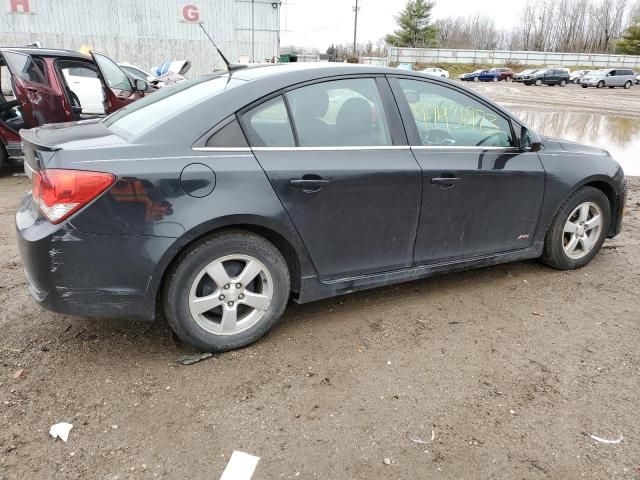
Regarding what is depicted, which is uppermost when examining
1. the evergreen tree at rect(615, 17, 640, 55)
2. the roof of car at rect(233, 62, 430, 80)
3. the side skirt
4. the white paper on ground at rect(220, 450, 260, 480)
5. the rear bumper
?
the evergreen tree at rect(615, 17, 640, 55)

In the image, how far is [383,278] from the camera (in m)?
3.38

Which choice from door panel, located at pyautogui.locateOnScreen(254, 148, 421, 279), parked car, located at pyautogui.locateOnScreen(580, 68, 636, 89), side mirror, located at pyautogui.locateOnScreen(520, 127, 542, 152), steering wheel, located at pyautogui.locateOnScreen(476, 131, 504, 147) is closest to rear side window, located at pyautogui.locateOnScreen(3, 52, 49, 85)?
door panel, located at pyautogui.locateOnScreen(254, 148, 421, 279)

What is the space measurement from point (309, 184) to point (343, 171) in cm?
23

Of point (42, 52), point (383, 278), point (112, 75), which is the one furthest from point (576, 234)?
point (42, 52)

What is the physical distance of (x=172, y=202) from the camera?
104 inches

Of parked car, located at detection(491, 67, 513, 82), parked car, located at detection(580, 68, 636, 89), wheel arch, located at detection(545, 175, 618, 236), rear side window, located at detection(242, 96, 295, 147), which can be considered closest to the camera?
rear side window, located at detection(242, 96, 295, 147)

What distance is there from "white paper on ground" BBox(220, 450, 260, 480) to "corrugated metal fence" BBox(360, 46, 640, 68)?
6380 cm

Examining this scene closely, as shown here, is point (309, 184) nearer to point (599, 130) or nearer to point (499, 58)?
point (599, 130)

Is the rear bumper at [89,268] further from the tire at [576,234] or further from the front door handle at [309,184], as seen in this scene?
the tire at [576,234]

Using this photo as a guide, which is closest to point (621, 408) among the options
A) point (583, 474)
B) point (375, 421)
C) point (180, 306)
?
point (583, 474)

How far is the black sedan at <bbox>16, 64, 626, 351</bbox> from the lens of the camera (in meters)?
2.60

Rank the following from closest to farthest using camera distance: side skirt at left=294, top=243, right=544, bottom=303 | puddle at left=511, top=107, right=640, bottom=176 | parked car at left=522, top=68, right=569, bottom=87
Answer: side skirt at left=294, top=243, right=544, bottom=303 < puddle at left=511, top=107, right=640, bottom=176 < parked car at left=522, top=68, right=569, bottom=87

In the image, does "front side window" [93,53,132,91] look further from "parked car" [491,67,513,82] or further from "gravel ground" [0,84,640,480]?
"parked car" [491,67,513,82]

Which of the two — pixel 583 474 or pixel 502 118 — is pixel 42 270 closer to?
pixel 583 474
